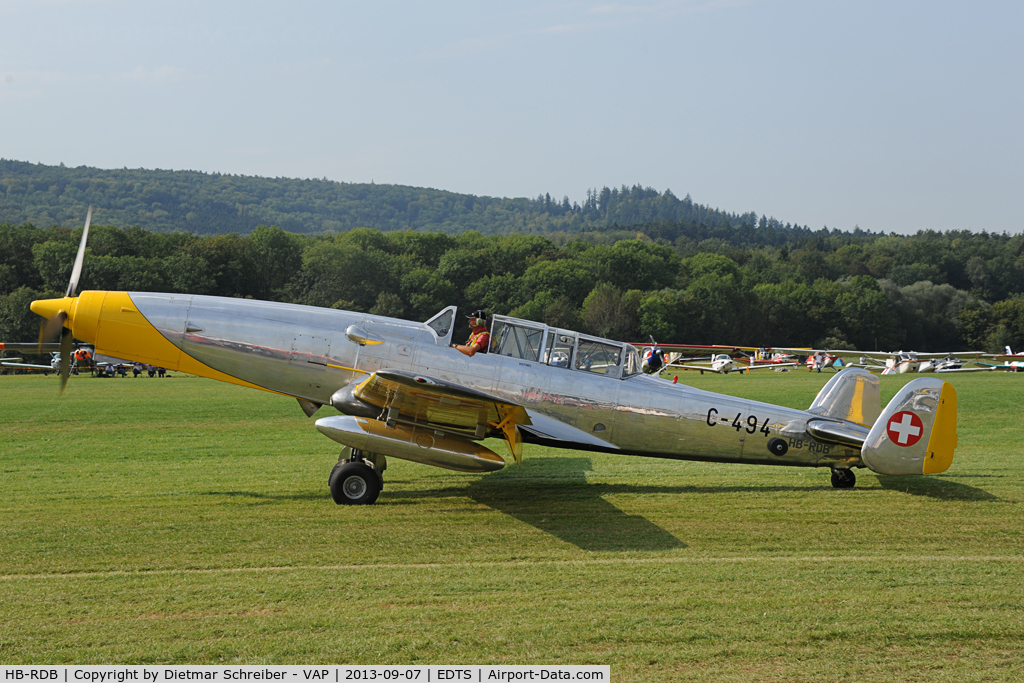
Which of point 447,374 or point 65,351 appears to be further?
point 65,351

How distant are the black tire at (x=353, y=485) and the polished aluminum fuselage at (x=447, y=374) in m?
0.97

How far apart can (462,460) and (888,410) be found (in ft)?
16.6

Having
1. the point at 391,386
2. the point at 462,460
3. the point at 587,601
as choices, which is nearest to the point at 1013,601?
the point at 587,601

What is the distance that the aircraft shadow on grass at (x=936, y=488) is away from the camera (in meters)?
8.91

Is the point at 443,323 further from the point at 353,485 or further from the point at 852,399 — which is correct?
the point at 852,399

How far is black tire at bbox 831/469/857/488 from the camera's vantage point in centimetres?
948

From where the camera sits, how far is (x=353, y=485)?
8469 mm

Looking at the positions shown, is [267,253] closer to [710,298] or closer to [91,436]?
[710,298]

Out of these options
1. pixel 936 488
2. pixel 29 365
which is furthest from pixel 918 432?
pixel 29 365

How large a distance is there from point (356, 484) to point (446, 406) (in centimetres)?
156

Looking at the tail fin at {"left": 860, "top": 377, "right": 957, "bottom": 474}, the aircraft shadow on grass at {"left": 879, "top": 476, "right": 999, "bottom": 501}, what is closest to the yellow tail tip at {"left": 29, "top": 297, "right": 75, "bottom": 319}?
the tail fin at {"left": 860, "top": 377, "right": 957, "bottom": 474}

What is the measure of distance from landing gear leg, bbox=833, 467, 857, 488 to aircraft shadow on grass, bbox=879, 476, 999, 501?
412 millimetres

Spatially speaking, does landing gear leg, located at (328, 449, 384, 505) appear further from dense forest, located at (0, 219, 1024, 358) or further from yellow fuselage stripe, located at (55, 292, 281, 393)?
dense forest, located at (0, 219, 1024, 358)

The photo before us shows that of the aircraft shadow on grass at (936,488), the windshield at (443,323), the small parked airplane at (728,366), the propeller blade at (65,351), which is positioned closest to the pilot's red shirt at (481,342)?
the windshield at (443,323)
